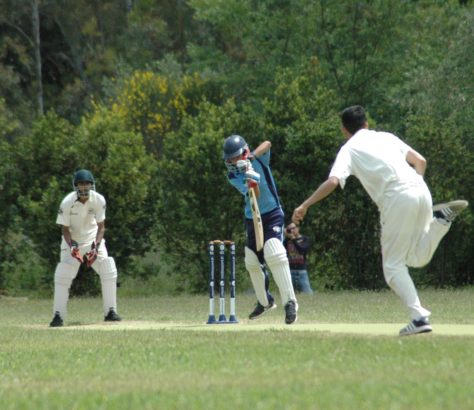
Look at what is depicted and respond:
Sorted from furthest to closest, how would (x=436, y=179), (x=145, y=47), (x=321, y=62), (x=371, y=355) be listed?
(x=145, y=47) < (x=321, y=62) < (x=436, y=179) < (x=371, y=355)

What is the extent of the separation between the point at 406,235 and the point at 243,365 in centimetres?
210

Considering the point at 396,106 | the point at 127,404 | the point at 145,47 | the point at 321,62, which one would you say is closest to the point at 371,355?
the point at 127,404

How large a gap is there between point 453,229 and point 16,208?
27.9 ft

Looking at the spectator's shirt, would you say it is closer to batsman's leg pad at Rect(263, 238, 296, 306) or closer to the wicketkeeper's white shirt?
the wicketkeeper's white shirt

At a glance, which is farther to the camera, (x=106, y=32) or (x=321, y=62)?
(x=106, y=32)

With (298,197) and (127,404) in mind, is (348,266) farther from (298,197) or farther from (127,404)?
(127,404)

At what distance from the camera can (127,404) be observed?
8.18 meters

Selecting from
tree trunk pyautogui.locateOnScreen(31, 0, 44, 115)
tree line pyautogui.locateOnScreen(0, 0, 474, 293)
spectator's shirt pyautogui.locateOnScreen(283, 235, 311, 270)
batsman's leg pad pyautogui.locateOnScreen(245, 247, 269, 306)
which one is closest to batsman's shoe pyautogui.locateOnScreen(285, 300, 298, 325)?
batsman's leg pad pyautogui.locateOnScreen(245, 247, 269, 306)

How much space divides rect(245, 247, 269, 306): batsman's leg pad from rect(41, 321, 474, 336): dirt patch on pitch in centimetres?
38

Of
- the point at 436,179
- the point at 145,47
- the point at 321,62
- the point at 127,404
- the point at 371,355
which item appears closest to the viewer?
the point at 127,404

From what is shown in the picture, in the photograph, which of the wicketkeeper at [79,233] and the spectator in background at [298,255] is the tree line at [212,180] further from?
the wicketkeeper at [79,233]

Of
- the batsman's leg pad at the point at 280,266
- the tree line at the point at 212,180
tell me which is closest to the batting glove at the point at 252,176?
the batsman's leg pad at the point at 280,266

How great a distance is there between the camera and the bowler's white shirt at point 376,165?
37.7 feet

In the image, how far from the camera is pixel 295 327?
13945 millimetres
